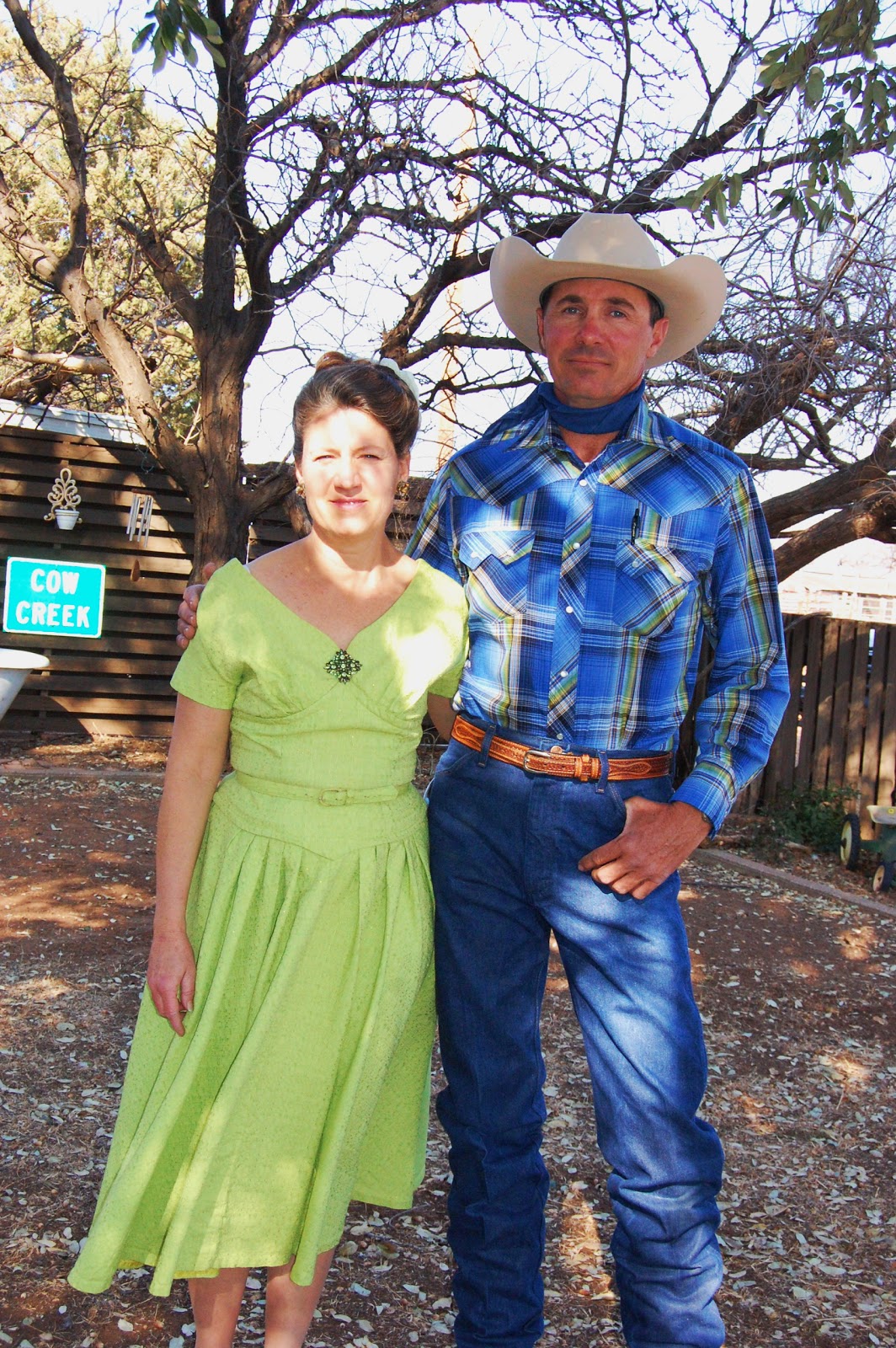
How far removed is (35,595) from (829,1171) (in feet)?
21.6

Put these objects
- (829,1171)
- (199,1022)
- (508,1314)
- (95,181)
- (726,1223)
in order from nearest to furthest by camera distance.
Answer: (199,1022)
(508,1314)
(726,1223)
(829,1171)
(95,181)

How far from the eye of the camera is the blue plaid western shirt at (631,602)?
1934 millimetres

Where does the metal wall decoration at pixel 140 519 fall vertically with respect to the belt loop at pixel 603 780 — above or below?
above

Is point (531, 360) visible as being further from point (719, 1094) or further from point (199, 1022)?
point (199, 1022)

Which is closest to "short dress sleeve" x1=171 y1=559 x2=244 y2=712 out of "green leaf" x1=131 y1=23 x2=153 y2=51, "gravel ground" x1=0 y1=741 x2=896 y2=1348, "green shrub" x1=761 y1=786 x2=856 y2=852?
"gravel ground" x1=0 y1=741 x2=896 y2=1348

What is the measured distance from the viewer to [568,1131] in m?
3.24

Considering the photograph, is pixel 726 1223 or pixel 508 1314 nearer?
pixel 508 1314

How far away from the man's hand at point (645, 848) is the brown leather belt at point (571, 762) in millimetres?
55

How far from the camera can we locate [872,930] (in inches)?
213

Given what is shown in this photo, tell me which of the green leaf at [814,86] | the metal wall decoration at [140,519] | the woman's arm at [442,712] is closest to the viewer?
the woman's arm at [442,712]

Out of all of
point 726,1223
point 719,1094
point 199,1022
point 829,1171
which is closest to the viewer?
point 199,1022

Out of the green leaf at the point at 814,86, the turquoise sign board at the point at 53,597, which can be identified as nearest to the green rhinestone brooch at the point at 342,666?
the green leaf at the point at 814,86

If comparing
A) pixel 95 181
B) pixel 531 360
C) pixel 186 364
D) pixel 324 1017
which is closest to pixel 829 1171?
pixel 324 1017

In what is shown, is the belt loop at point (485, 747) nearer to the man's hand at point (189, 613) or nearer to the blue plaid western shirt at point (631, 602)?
Result: the blue plaid western shirt at point (631, 602)
